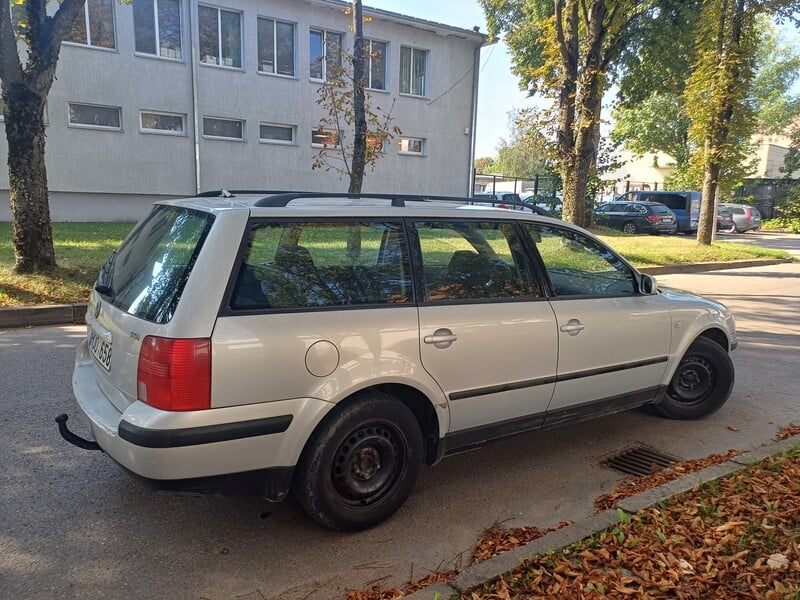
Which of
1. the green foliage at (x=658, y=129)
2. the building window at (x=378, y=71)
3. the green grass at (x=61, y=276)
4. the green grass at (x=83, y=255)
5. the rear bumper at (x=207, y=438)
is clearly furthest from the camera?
the green foliage at (x=658, y=129)

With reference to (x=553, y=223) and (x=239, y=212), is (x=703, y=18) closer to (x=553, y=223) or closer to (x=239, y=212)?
(x=553, y=223)

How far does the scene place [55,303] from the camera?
315 inches

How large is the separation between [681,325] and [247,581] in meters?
3.42

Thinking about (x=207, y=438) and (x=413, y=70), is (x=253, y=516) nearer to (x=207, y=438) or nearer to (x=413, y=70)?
(x=207, y=438)

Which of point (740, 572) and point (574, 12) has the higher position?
point (574, 12)

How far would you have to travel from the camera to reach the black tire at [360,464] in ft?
9.88

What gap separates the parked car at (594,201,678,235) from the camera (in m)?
25.4

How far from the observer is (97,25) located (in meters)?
17.1

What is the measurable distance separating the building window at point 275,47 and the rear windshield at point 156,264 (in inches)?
706

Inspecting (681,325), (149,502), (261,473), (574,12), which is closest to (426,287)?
(261,473)

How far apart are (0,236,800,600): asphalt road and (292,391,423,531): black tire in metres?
0.15

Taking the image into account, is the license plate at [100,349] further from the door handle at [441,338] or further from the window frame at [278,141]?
the window frame at [278,141]

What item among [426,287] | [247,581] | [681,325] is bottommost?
[247,581]

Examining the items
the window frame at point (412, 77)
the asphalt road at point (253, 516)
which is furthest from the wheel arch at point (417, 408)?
the window frame at point (412, 77)
